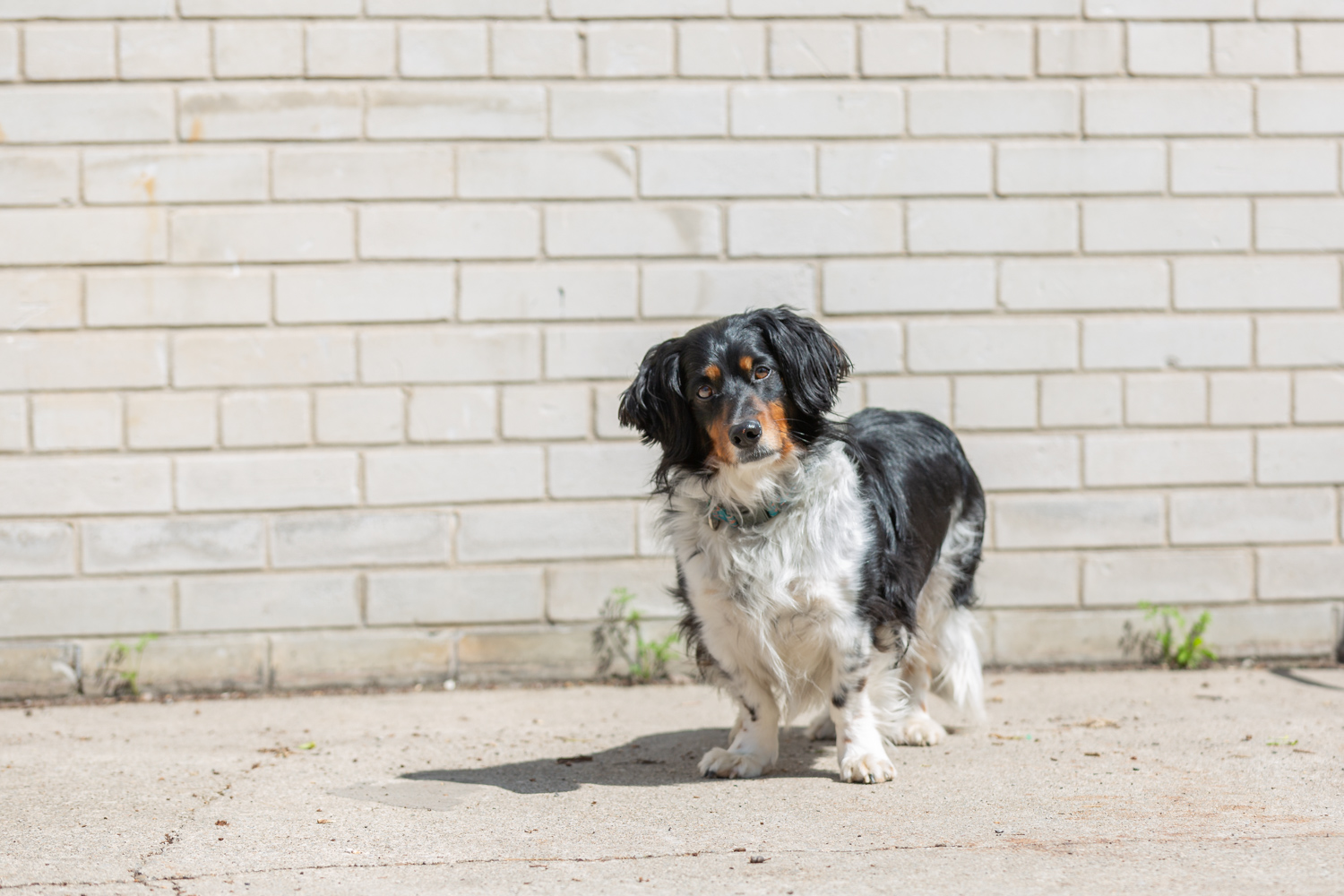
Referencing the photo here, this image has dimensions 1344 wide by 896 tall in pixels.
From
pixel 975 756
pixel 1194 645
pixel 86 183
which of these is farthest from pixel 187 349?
pixel 1194 645

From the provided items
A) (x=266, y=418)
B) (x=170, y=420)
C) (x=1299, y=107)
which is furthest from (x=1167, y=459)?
(x=170, y=420)

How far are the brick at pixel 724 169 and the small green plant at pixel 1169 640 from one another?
2.37 meters

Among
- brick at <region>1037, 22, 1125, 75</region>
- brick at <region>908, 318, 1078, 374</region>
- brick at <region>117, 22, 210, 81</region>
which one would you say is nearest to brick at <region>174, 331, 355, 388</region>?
brick at <region>117, 22, 210, 81</region>

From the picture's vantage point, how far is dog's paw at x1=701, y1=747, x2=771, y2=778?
3500mm

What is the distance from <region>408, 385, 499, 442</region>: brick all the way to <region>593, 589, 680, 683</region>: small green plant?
3.04 feet

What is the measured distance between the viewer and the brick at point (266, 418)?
4.87 metres

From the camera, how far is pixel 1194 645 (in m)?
Result: 5.04

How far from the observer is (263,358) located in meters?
Result: 4.87

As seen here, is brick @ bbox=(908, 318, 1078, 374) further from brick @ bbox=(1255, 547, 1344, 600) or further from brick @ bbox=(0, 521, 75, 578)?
brick @ bbox=(0, 521, 75, 578)

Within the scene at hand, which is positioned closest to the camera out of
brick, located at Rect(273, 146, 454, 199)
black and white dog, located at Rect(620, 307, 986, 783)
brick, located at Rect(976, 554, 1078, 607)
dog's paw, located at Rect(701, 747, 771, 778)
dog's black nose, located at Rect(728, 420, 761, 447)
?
dog's black nose, located at Rect(728, 420, 761, 447)

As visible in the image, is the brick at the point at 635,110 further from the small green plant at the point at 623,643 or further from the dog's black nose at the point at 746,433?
the dog's black nose at the point at 746,433

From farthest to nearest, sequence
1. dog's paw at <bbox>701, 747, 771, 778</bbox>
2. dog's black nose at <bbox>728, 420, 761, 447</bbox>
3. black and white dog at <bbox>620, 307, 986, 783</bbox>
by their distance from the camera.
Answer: dog's paw at <bbox>701, 747, 771, 778</bbox>, black and white dog at <bbox>620, 307, 986, 783</bbox>, dog's black nose at <bbox>728, 420, 761, 447</bbox>

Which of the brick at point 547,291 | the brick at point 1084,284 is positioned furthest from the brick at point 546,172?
the brick at point 1084,284

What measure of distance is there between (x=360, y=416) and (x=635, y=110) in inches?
66.7
